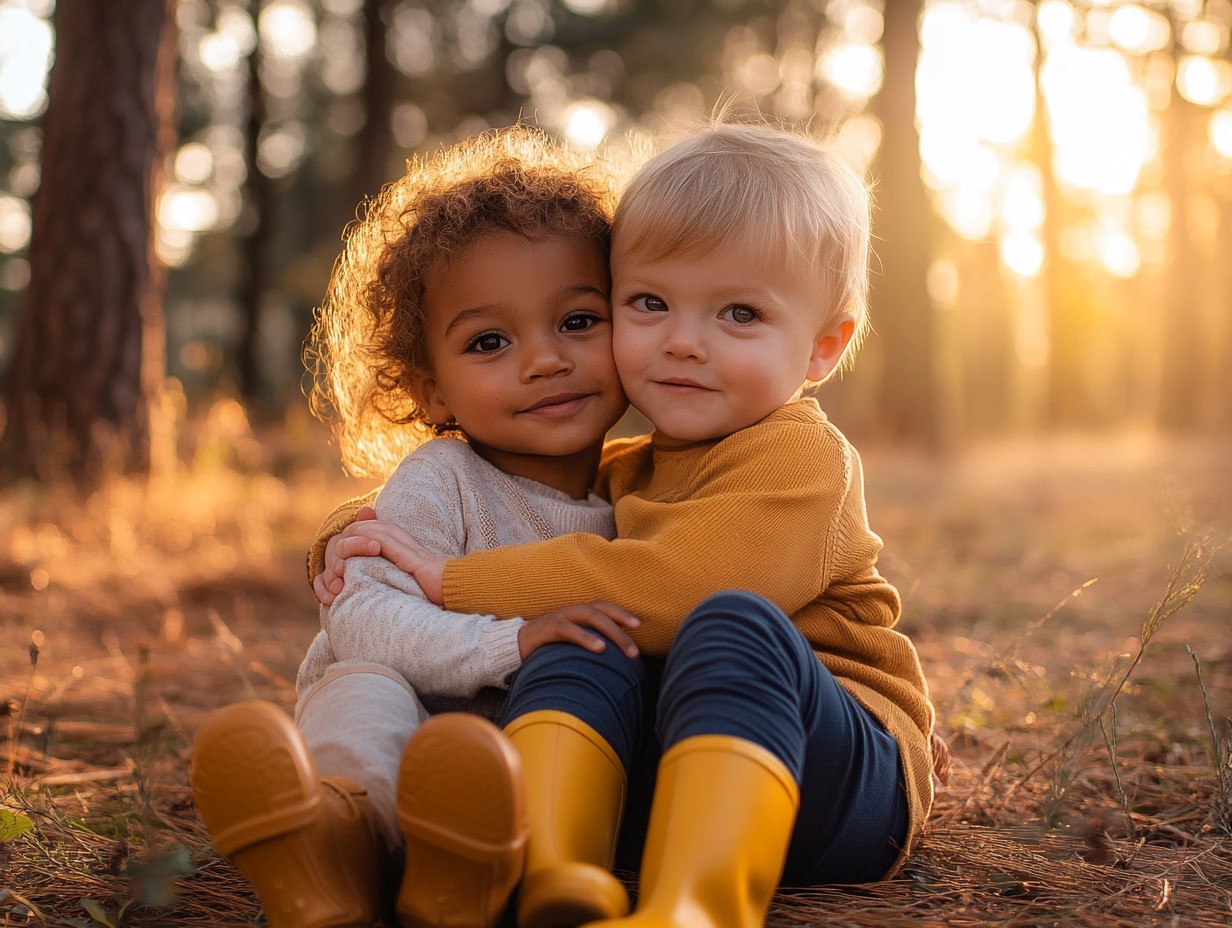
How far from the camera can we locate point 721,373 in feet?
6.03

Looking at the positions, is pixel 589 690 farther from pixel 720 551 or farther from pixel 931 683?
pixel 931 683

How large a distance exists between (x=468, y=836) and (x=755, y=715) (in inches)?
15.4

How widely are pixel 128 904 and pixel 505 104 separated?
49.6 feet

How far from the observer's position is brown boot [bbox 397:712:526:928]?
1.21 metres

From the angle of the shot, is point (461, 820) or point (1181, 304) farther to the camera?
point (1181, 304)

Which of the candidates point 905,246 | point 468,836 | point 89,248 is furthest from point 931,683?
point 905,246

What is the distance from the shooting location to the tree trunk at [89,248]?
5.60 meters

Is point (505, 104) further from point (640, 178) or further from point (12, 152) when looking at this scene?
point (640, 178)

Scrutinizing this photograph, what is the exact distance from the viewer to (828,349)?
79.5 inches

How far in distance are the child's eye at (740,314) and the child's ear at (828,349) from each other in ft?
0.60

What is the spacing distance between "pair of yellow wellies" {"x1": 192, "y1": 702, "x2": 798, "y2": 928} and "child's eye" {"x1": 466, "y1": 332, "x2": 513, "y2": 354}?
35.8 inches

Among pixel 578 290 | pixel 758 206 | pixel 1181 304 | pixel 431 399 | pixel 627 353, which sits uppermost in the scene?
pixel 1181 304

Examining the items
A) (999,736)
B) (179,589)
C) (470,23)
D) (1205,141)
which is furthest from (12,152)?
(999,736)

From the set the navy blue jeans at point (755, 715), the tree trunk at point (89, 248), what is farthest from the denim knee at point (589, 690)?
the tree trunk at point (89, 248)
